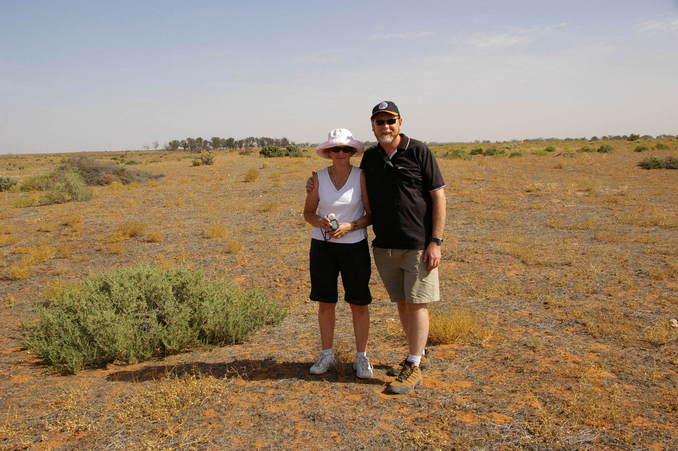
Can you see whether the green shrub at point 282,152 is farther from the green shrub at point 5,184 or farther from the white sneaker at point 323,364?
the white sneaker at point 323,364

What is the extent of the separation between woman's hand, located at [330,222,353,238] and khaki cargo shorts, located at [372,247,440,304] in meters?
0.31

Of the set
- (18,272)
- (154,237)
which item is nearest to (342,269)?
Answer: (18,272)

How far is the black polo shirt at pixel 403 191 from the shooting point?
3.50m

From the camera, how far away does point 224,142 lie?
83.6 meters

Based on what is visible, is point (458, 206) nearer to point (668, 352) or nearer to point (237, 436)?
point (668, 352)

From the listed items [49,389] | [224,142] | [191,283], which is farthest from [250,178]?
[224,142]

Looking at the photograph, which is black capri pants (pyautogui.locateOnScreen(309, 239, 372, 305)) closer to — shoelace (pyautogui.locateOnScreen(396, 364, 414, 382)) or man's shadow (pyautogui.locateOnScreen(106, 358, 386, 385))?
shoelace (pyautogui.locateOnScreen(396, 364, 414, 382))

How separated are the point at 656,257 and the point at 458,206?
20.3ft

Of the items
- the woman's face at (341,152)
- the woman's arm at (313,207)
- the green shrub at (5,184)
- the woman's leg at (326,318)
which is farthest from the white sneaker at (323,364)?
the green shrub at (5,184)

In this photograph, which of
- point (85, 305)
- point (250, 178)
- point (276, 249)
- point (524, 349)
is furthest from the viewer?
point (250, 178)

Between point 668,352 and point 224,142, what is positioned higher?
point 224,142

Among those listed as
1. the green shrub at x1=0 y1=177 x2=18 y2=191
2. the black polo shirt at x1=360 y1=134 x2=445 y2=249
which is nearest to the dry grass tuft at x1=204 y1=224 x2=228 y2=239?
the black polo shirt at x1=360 y1=134 x2=445 y2=249

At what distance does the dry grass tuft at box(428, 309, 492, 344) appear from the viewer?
16.0ft

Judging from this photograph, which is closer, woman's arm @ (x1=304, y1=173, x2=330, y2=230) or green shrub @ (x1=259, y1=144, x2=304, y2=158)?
woman's arm @ (x1=304, y1=173, x2=330, y2=230)
